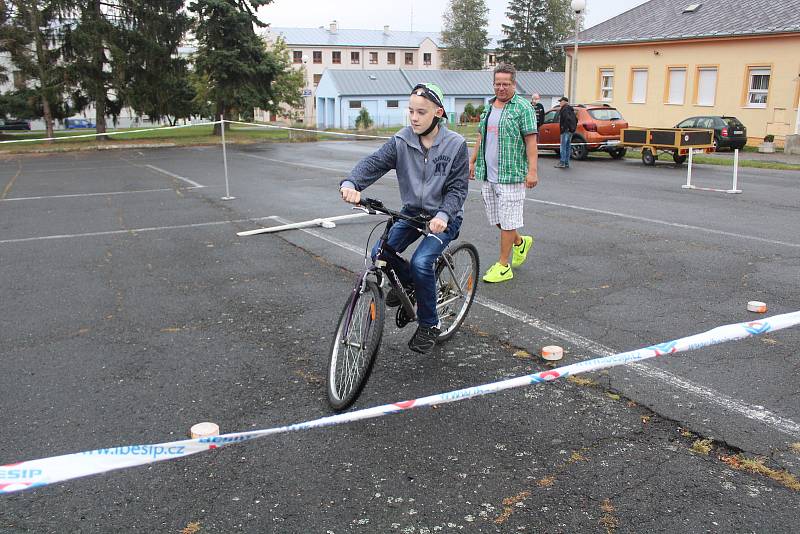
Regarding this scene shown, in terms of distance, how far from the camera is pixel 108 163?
2441 centimetres

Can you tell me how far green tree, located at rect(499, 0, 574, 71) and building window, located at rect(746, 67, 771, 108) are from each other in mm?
54916

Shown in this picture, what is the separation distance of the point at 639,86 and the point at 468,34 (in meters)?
59.2

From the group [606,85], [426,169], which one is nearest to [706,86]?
[606,85]

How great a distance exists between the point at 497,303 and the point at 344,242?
10.7ft

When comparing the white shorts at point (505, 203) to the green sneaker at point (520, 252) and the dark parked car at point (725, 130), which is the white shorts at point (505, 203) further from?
the dark parked car at point (725, 130)

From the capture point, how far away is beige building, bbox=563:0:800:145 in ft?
96.6

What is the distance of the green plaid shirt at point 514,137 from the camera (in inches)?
263

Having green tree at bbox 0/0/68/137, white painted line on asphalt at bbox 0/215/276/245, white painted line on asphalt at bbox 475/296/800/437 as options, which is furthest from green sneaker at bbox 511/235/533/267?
green tree at bbox 0/0/68/137

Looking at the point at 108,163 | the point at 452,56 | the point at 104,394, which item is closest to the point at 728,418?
the point at 104,394

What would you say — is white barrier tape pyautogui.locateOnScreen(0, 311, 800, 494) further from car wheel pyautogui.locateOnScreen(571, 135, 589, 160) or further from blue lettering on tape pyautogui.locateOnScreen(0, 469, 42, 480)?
car wheel pyautogui.locateOnScreen(571, 135, 589, 160)

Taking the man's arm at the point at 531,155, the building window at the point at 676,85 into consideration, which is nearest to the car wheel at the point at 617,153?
the building window at the point at 676,85

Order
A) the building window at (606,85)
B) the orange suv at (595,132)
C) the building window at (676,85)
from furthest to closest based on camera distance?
the building window at (606,85) < the building window at (676,85) < the orange suv at (595,132)

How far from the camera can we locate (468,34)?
298 ft

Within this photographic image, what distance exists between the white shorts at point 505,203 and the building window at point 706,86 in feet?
96.3
